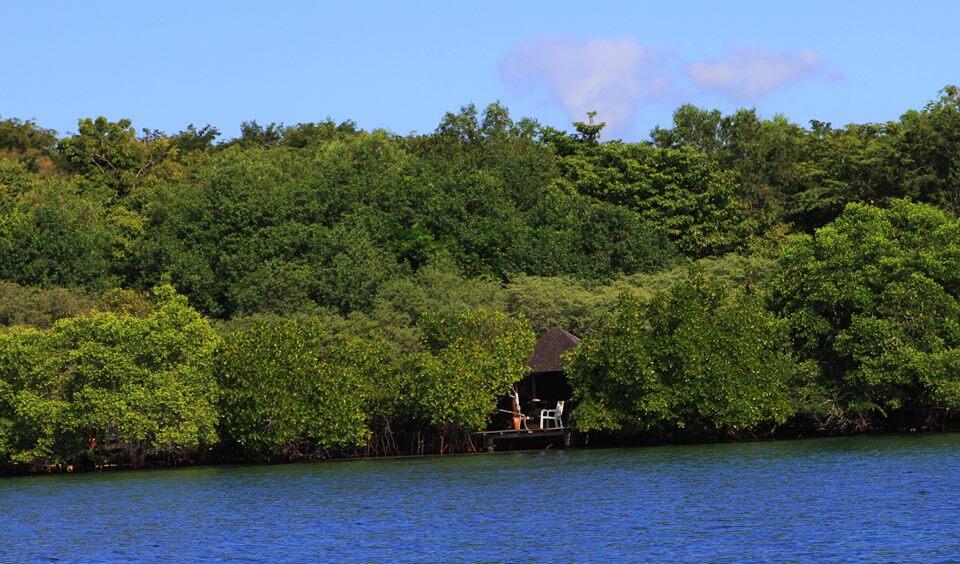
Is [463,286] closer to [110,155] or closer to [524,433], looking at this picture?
[524,433]

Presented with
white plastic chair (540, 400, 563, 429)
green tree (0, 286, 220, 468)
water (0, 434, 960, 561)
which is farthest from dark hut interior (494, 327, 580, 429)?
green tree (0, 286, 220, 468)

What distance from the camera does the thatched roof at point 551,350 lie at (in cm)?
4763

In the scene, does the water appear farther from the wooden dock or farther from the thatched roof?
the thatched roof

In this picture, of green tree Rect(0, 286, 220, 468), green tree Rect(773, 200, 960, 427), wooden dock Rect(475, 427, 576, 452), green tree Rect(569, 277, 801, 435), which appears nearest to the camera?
green tree Rect(0, 286, 220, 468)

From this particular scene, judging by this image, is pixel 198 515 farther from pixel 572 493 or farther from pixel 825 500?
pixel 825 500

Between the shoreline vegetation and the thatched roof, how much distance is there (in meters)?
1.41

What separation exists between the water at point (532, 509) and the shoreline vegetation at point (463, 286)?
8.21 feet

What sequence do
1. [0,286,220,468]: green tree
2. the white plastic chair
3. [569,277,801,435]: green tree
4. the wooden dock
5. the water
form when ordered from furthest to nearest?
the white plastic chair
the wooden dock
[569,277,801,435]: green tree
[0,286,220,468]: green tree
the water

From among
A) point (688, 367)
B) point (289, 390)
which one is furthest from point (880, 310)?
point (289, 390)

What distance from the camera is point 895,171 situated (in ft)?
204

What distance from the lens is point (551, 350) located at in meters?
48.2

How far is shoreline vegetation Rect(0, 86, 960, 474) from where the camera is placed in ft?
141

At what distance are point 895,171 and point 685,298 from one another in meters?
22.3

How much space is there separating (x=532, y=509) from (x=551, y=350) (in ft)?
63.6
